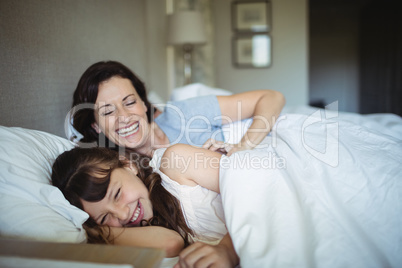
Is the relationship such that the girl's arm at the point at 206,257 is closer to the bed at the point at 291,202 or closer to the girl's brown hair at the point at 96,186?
the bed at the point at 291,202

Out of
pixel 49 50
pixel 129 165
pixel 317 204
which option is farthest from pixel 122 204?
pixel 49 50

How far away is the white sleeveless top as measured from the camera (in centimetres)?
88

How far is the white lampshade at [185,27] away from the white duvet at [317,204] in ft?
6.67

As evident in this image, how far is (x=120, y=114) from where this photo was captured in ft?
4.18

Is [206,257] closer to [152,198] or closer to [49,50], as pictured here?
[152,198]

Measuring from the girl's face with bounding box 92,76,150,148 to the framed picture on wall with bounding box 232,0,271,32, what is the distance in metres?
2.81

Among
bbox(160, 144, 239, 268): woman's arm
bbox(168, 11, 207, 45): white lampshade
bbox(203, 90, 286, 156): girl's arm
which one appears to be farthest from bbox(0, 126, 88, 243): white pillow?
bbox(168, 11, 207, 45): white lampshade

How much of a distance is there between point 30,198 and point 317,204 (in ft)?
2.38

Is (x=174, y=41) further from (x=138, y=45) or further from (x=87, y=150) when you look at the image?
(x=87, y=150)

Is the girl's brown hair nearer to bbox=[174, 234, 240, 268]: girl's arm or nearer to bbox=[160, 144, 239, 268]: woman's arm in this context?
bbox=[160, 144, 239, 268]: woman's arm

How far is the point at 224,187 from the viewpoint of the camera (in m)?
0.76

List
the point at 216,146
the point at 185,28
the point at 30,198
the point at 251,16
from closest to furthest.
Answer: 1. the point at 30,198
2. the point at 216,146
3. the point at 185,28
4. the point at 251,16

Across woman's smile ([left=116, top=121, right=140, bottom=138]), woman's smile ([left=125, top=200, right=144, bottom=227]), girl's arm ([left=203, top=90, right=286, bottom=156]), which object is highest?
girl's arm ([left=203, top=90, right=286, bottom=156])

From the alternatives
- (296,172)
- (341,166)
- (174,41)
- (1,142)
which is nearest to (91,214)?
(1,142)
